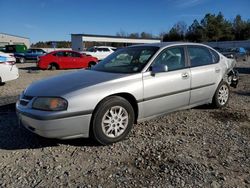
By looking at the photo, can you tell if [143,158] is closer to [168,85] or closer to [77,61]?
[168,85]

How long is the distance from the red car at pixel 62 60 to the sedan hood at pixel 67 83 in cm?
1301

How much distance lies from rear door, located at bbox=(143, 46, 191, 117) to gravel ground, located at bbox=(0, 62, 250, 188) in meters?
0.42

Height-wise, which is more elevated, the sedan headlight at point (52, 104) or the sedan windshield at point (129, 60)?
the sedan windshield at point (129, 60)

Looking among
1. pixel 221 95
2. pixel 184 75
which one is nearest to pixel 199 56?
pixel 184 75

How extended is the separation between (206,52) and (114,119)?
2739 millimetres

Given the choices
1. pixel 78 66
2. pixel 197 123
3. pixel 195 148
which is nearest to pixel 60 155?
pixel 195 148

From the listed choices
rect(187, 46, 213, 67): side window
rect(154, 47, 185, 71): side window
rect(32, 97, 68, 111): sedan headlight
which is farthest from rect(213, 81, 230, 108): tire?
rect(32, 97, 68, 111): sedan headlight

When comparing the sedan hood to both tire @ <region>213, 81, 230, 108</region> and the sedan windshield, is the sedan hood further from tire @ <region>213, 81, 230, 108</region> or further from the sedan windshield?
tire @ <region>213, 81, 230, 108</region>

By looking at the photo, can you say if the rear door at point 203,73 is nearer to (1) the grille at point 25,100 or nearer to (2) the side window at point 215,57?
(2) the side window at point 215,57

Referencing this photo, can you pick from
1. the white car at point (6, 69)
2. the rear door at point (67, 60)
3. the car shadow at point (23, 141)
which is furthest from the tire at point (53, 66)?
the car shadow at point (23, 141)

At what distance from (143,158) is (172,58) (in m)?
2.06

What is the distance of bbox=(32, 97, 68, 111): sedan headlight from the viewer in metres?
3.51

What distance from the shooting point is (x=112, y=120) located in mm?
3889

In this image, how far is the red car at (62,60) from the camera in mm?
16719
